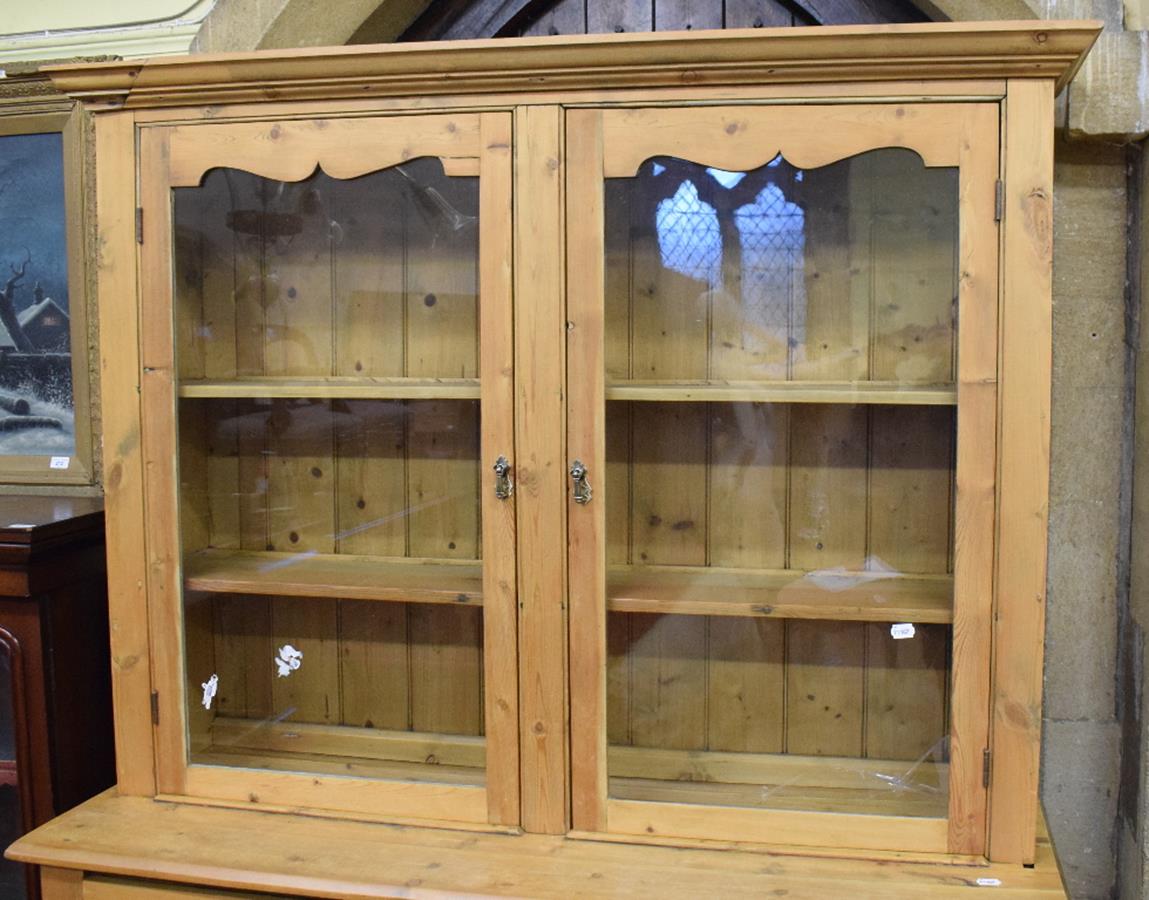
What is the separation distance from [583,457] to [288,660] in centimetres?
65

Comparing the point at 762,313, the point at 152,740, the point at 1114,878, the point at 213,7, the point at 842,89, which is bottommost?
the point at 1114,878

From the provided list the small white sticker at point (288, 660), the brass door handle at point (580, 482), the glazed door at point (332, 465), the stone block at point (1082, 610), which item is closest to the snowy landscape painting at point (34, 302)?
the glazed door at point (332, 465)

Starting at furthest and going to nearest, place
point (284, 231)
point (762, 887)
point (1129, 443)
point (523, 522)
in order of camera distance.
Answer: point (1129, 443) < point (284, 231) < point (523, 522) < point (762, 887)

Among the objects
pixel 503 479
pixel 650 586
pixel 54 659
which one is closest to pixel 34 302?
pixel 54 659

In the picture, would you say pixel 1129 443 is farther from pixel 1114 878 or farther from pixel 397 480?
pixel 397 480

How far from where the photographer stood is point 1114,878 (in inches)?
71.5

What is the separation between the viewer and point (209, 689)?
1.67 m

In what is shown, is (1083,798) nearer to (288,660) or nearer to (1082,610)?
(1082,610)

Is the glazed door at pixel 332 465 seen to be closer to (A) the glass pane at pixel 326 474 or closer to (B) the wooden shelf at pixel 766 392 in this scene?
(A) the glass pane at pixel 326 474

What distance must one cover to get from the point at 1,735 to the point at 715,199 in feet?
5.26

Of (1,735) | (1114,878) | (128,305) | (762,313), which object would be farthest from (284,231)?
(1114,878)

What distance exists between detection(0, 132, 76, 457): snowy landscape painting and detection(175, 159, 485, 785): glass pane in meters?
0.63

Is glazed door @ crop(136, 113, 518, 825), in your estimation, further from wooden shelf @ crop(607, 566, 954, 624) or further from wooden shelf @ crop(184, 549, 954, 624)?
wooden shelf @ crop(607, 566, 954, 624)

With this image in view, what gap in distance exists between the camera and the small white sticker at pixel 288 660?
68.2 inches
